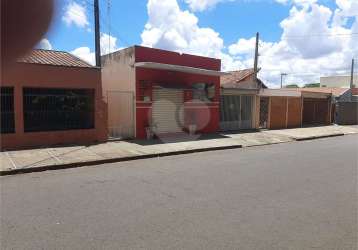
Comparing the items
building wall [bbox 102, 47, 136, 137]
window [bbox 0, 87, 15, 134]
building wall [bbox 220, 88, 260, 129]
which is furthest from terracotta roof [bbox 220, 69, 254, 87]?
window [bbox 0, 87, 15, 134]

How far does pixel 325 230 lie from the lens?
5.02 m

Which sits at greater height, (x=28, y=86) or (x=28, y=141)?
(x=28, y=86)

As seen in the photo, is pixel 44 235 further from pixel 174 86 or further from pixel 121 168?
pixel 174 86

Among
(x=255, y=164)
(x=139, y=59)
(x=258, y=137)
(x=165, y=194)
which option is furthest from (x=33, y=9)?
(x=258, y=137)

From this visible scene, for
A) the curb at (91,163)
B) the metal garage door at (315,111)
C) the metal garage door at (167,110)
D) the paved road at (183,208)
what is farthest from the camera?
the metal garage door at (315,111)

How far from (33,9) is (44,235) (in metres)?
4.27

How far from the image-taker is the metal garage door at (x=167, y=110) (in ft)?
55.4

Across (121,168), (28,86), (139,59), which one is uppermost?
(139,59)

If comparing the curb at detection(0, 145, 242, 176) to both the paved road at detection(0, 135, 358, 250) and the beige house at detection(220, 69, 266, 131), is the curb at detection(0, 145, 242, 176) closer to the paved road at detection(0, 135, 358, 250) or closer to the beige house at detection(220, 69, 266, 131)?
the paved road at detection(0, 135, 358, 250)

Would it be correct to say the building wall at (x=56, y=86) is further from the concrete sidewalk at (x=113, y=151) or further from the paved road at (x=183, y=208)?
the paved road at (x=183, y=208)

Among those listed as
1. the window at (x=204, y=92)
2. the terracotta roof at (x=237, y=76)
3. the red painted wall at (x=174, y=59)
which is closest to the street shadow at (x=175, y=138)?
the window at (x=204, y=92)

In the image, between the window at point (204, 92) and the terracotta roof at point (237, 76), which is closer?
the window at point (204, 92)

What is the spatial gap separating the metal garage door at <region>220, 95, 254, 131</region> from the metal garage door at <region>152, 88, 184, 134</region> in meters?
3.24

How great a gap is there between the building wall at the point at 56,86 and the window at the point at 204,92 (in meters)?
5.22
